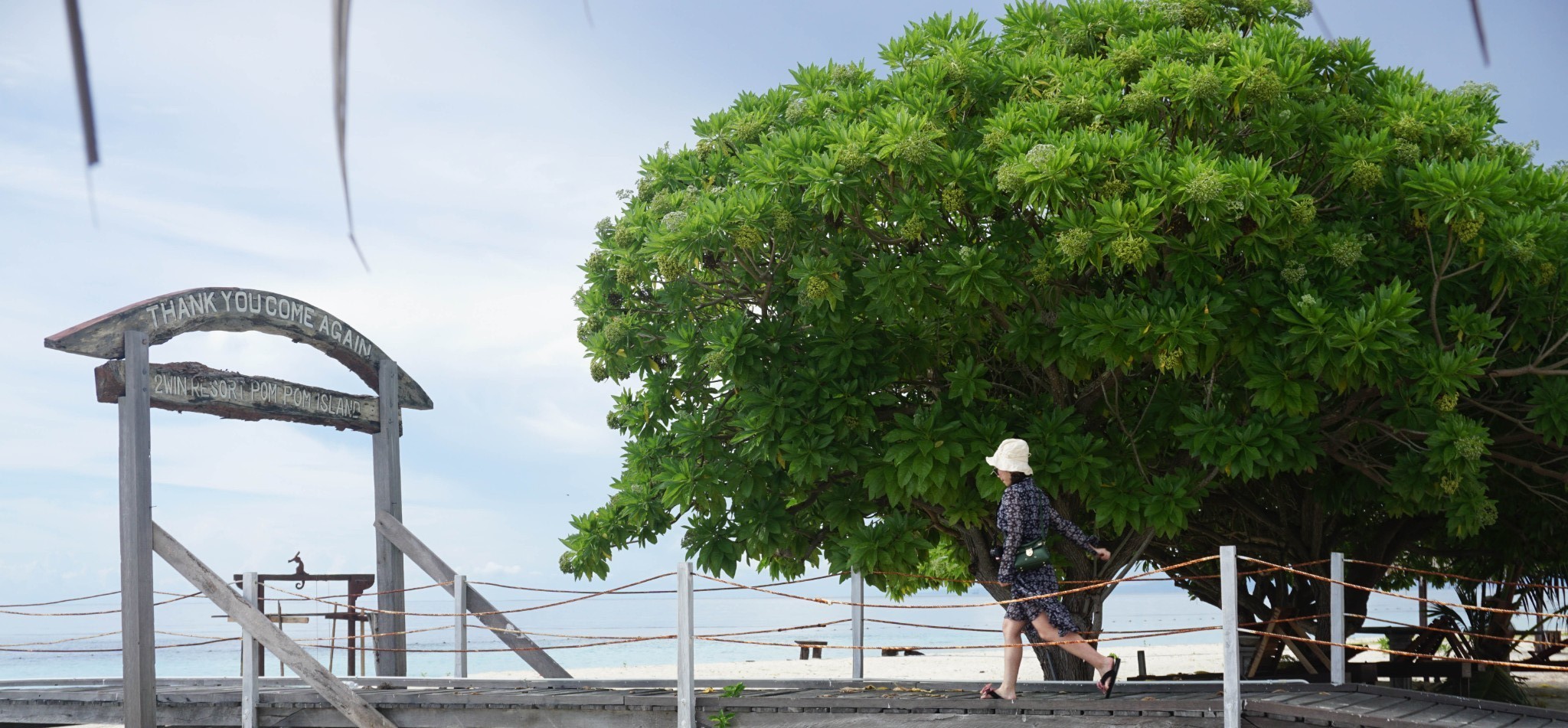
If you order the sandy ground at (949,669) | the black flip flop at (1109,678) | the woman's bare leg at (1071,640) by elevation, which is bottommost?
the sandy ground at (949,669)

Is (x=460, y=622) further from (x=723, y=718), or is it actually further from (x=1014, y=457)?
(x=1014, y=457)

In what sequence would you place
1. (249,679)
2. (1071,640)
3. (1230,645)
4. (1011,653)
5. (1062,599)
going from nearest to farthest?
(1230,645) < (1071,640) < (1011,653) < (249,679) < (1062,599)

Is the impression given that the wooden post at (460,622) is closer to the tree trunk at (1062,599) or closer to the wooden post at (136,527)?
the wooden post at (136,527)

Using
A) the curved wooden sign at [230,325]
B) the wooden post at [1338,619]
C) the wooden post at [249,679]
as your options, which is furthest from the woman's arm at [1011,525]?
the curved wooden sign at [230,325]

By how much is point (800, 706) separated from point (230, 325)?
19.6ft

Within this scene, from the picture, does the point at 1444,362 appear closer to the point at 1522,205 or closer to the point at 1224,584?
the point at 1522,205

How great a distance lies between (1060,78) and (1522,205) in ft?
11.9

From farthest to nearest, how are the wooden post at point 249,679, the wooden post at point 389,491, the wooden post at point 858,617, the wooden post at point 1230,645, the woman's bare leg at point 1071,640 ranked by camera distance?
1. the wooden post at point 389,491
2. the wooden post at point 858,617
3. the wooden post at point 249,679
4. the woman's bare leg at point 1071,640
5. the wooden post at point 1230,645

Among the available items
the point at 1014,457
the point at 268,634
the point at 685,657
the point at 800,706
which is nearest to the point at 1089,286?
the point at 1014,457

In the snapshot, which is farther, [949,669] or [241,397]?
[949,669]

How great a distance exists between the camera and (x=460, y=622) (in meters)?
11.1

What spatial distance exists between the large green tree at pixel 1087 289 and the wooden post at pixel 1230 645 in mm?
1834

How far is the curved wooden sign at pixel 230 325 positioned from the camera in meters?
9.38

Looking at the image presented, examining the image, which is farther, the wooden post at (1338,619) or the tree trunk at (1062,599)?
the tree trunk at (1062,599)
